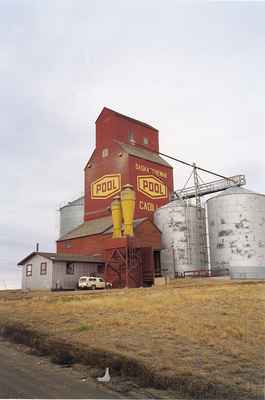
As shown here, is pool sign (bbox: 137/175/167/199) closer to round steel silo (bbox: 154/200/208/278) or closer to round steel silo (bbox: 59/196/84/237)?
round steel silo (bbox: 154/200/208/278)

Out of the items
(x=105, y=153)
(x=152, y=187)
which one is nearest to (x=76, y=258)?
(x=152, y=187)

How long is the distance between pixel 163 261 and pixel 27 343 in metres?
40.4

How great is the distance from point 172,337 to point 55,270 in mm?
34749

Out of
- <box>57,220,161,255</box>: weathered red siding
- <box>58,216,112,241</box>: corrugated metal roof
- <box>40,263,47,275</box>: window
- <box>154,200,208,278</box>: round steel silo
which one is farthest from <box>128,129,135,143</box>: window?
<box>40,263,47,275</box>: window

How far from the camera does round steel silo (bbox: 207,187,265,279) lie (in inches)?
1875

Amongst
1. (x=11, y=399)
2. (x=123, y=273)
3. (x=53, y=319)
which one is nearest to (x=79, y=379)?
(x=11, y=399)

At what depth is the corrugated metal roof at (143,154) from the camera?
63.2m

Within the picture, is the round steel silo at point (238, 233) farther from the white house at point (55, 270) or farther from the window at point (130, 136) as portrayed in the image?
the window at point (130, 136)

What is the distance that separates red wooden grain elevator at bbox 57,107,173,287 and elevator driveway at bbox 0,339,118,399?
42.5 meters

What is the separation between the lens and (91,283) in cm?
4612

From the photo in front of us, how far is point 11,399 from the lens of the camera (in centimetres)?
810

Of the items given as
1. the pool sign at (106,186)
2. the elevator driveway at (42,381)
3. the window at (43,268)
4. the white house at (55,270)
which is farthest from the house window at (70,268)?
the elevator driveway at (42,381)

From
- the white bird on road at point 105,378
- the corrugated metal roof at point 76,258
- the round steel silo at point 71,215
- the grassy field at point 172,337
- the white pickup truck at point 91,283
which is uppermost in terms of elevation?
the round steel silo at point 71,215

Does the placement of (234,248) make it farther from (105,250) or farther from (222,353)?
(222,353)
